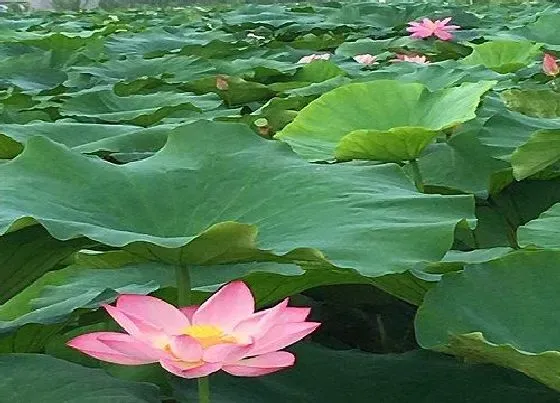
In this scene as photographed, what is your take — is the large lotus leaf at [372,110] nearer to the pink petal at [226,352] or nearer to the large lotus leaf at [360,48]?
the pink petal at [226,352]

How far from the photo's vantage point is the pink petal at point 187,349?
472mm

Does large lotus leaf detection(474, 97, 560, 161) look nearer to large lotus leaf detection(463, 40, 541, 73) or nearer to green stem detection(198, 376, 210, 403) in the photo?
green stem detection(198, 376, 210, 403)

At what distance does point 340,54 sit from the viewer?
2400 millimetres

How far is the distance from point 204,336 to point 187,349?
5cm

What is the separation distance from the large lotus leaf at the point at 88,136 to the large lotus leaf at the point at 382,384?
457mm

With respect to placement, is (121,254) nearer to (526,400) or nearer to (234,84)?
(526,400)

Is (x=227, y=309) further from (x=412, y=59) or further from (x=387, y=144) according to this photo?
(x=412, y=59)

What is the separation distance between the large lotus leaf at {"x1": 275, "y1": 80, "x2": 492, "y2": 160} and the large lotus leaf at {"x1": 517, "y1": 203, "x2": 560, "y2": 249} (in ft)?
1.12

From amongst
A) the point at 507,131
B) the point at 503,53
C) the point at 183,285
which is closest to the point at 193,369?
the point at 183,285

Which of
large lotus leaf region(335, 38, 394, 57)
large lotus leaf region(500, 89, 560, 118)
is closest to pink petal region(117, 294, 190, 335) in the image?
large lotus leaf region(500, 89, 560, 118)

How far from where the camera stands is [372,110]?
111 cm

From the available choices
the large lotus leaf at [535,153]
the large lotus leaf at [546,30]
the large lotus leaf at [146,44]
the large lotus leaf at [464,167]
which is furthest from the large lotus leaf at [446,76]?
the large lotus leaf at [146,44]

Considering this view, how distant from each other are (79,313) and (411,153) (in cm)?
41

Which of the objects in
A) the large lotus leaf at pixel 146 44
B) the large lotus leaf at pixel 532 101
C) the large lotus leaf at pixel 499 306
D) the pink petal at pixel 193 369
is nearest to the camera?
the pink petal at pixel 193 369
